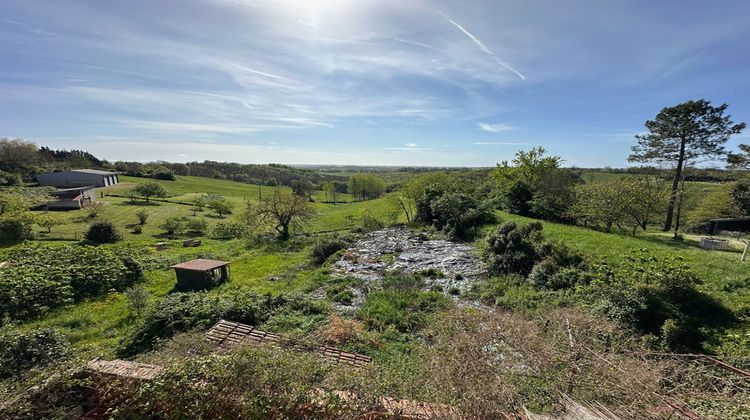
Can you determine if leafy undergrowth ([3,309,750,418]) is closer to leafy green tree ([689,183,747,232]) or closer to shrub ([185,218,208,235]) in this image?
shrub ([185,218,208,235])

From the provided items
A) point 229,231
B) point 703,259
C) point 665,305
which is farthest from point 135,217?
point 703,259

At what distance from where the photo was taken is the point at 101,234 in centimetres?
2453

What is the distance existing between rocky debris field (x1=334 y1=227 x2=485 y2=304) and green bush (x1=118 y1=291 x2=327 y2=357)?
5.00 metres

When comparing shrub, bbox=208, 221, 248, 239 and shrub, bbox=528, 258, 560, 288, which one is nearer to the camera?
shrub, bbox=528, 258, 560, 288

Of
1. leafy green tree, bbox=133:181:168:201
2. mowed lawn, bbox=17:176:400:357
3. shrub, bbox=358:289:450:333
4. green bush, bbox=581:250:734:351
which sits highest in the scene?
leafy green tree, bbox=133:181:168:201

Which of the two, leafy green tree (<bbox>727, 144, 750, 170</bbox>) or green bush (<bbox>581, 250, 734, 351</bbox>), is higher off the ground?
leafy green tree (<bbox>727, 144, 750, 170</bbox>)

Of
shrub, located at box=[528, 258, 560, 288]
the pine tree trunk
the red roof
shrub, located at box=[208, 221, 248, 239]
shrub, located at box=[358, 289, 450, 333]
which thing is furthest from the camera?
shrub, located at box=[208, 221, 248, 239]

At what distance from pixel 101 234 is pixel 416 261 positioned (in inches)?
1045

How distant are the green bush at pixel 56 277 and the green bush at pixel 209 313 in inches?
246

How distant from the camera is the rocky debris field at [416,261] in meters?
15.8

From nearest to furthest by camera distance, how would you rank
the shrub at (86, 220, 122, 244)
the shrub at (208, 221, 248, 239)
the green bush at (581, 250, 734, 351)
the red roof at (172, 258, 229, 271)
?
the green bush at (581, 250, 734, 351)
the red roof at (172, 258, 229, 271)
the shrub at (86, 220, 122, 244)
the shrub at (208, 221, 248, 239)

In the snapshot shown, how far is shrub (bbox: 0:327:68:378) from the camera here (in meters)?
6.55

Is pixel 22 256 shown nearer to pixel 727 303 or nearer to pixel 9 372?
pixel 9 372

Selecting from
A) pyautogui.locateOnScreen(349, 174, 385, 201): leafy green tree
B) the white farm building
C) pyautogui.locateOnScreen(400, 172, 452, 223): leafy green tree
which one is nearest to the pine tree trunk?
pyautogui.locateOnScreen(400, 172, 452, 223): leafy green tree
